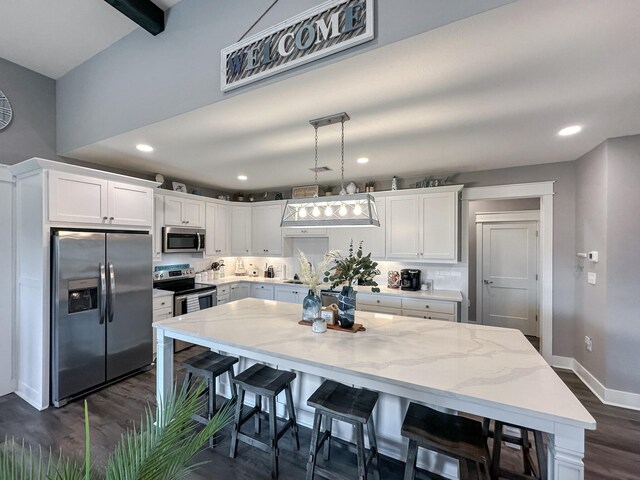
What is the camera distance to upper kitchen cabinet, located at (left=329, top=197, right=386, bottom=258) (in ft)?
13.9

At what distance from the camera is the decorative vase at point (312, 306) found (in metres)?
2.19

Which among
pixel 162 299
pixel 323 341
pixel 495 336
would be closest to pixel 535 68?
pixel 495 336

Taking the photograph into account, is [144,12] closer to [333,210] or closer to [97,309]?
[333,210]

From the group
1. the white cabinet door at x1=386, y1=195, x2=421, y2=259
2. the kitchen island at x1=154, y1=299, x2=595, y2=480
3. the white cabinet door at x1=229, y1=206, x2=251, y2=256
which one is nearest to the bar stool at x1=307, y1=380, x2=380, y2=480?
the kitchen island at x1=154, y1=299, x2=595, y2=480

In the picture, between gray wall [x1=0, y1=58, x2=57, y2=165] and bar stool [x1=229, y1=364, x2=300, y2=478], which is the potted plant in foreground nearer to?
bar stool [x1=229, y1=364, x2=300, y2=478]

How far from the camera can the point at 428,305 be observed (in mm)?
3613

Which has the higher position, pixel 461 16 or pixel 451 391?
pixel 461 16

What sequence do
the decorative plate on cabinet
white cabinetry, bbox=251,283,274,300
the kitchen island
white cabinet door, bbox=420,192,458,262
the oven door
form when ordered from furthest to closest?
1. white cabinetry, bbox=251,283,274,300
2. the oven door
3. white cabinet door, bbox=420,192,458,262
4. the decorative plate on cabinet
5. the kitchen island

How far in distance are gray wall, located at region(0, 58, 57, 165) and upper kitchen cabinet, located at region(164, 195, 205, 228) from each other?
131cm

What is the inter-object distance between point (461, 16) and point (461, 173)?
3045mm

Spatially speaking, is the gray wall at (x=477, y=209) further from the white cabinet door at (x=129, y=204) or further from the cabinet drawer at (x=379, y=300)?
the white cabinet door at (x=129, y=204)

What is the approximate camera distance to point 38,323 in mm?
2668

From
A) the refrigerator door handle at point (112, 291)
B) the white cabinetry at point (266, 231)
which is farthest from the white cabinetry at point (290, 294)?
the refrigerator door handle at point (112, 291)

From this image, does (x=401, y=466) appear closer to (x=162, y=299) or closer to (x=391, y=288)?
(x=391, y=288)
